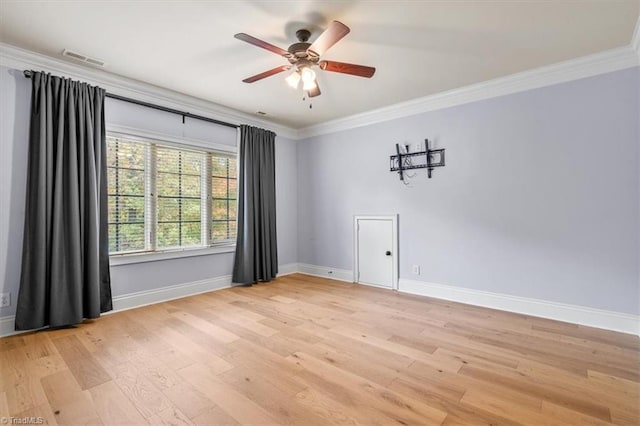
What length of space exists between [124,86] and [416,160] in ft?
12.2

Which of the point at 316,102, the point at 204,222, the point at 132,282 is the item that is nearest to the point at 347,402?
the point at 132,282

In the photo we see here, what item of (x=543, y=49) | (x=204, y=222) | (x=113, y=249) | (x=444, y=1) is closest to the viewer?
(x=444, y=1)

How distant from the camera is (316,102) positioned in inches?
162

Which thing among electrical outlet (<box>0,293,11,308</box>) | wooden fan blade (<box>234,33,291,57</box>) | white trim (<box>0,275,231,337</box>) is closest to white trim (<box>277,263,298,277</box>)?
white trim (<box>0,275,231,337</box>)

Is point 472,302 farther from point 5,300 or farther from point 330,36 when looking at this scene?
point 5,300

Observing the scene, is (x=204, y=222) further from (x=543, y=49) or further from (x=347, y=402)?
(x=543, y=49)

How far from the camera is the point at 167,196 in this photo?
3.85m

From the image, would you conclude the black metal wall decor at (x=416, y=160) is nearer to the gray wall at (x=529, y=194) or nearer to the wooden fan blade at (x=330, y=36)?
the gray wall at (x=529, y=194)

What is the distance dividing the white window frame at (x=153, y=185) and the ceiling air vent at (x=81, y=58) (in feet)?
2.13

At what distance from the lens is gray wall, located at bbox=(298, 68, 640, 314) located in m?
2.81

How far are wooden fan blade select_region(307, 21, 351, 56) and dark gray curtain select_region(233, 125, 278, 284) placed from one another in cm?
253

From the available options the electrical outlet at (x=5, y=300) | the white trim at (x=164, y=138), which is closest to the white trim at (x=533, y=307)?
the white trim at (x=164, y=138)

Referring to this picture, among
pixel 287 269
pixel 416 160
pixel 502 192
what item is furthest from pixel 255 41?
pixel 287 269

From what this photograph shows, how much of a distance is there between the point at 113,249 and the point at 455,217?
13.6 ft
